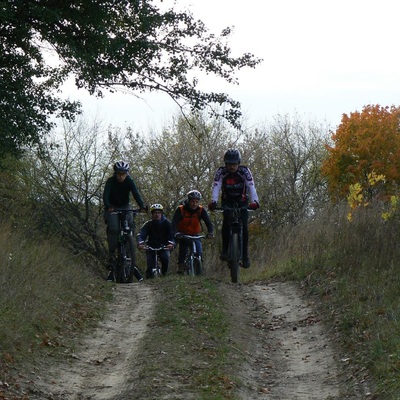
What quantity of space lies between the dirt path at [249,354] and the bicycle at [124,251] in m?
2.19

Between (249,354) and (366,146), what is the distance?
66484 millimetres

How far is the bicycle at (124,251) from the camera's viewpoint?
1487cm

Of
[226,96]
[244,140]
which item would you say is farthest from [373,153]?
[226,96]

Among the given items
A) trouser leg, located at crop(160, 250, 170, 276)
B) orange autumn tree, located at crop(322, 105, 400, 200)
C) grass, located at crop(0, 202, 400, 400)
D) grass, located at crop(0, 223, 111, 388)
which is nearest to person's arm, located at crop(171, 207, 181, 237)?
trouser leg, located at crop(160, 250, 170, 276)

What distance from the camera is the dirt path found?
7.64 m

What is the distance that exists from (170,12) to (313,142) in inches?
2058

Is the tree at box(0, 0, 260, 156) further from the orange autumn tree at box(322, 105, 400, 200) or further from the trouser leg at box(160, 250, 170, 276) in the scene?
→ the orange autumn tree at box(322, 105, 400, 200)

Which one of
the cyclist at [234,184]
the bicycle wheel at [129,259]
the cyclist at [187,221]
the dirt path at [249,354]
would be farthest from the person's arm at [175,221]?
the dirt path at [249,354]

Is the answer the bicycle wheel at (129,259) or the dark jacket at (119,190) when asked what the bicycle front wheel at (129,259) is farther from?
the dark jacket at (119,190)

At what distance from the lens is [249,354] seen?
8992mm

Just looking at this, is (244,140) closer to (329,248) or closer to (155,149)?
(155,149)

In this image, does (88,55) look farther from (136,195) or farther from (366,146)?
(366,146)

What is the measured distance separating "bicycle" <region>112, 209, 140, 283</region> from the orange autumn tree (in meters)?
53.8

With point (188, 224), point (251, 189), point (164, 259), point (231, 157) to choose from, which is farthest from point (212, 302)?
point (164, 259)
